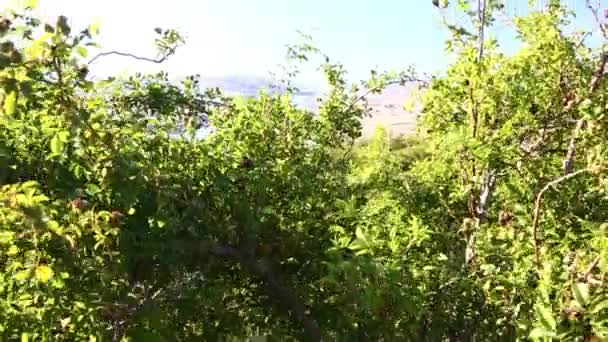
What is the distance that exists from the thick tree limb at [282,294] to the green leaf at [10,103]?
1432 mm

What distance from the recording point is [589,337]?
2.29 meters

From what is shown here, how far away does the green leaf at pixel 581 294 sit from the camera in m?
2.26

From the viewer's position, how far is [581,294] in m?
2.26

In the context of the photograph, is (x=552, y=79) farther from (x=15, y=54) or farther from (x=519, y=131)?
(x=15, y=54)

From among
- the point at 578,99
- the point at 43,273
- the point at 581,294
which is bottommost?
the point at 581,294

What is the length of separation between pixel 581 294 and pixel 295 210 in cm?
178

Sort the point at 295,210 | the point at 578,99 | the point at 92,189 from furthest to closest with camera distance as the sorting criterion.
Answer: the point at 578,99
the point at 295,210
the point at 92,189

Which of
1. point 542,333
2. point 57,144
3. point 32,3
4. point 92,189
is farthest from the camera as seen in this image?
point 92,189

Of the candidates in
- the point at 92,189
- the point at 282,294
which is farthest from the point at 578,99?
the point at 92,189

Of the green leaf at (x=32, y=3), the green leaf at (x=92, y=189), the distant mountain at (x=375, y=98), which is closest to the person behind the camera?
the green leaf at (x=32, y=3)

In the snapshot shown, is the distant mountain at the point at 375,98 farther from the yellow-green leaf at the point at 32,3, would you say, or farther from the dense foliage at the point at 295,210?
the yellow-green leaf at the point at 32,3

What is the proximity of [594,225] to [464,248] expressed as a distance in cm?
144

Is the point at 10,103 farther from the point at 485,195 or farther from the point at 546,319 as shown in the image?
the point at 485,195

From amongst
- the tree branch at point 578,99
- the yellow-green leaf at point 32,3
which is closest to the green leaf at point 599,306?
the yellow-green leaf at point 32,3
